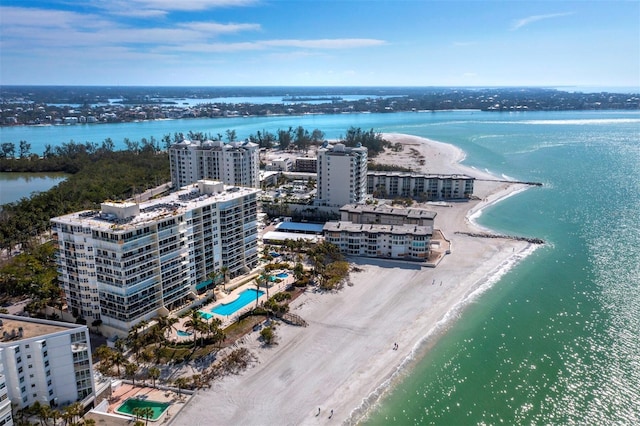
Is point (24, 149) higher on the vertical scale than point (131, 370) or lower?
higher

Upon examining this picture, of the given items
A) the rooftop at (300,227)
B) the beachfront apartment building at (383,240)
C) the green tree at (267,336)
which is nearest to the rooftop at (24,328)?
the green tree at (267,336)

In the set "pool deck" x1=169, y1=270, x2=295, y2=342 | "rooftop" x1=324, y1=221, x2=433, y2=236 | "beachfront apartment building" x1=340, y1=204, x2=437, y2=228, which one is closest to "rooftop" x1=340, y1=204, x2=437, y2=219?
"beachfront apartment building" x1=340, y1=204, x2=437, y2=228

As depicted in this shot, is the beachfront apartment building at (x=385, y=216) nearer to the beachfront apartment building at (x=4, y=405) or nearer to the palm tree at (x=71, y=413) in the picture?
the palm tree at (x=71, y=413)

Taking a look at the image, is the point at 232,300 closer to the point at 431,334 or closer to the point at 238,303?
the point at 238,303

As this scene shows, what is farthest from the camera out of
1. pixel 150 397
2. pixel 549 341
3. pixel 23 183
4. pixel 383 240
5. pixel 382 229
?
pixel 23 183

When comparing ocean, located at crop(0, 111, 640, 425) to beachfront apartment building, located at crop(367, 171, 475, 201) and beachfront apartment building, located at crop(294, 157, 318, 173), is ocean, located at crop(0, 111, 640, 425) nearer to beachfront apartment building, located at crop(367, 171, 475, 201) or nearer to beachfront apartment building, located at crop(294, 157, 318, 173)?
beachfront apartment building, located at crop(367, 171, 475, 201)

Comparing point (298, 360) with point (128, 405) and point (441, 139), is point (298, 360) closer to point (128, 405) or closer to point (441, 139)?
point (128, 405)

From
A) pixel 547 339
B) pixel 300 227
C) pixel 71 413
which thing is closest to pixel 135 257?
pixel 71 413
